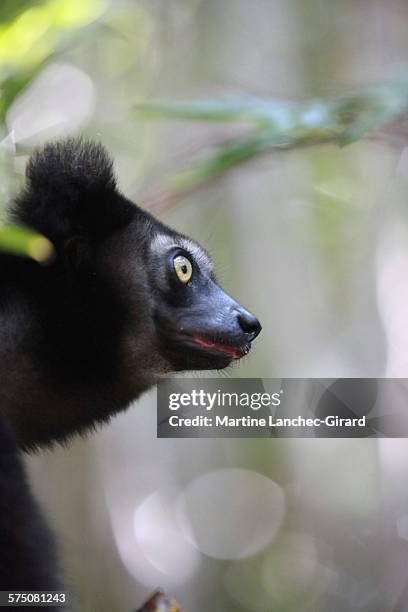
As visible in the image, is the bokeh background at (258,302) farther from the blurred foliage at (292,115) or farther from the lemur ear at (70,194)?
the blurred foliage at (292,115)

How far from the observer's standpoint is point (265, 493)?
8.83ft

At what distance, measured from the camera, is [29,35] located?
4.41 ft

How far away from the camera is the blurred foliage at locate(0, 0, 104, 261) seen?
4.23 feet

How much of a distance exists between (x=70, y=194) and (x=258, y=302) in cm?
120

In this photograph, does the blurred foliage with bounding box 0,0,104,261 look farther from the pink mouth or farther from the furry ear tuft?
the pink mouth

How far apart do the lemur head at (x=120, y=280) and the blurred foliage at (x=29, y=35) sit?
0.50 metres

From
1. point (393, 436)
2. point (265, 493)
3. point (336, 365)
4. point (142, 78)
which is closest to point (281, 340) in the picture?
point (336, 365)

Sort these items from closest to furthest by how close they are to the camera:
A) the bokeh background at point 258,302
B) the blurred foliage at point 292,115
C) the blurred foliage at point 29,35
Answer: the blurred foliage at point 29,35, the blurred foliage at point 292,115, the bokeh background at point 258,302

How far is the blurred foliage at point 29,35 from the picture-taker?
4.23 ft

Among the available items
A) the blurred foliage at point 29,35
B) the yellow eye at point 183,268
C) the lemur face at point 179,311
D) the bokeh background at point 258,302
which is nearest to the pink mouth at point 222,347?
the lemur face at point 179,311

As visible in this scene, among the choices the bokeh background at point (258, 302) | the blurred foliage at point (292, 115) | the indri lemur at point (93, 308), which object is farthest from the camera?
the bokeh background at point (258, 302)

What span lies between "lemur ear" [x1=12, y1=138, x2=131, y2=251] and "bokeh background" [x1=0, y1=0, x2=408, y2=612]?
0.15 meters

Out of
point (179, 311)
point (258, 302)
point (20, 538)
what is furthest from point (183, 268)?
point (258, 302)

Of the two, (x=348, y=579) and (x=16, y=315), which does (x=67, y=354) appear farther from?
(x=348, y=579)
